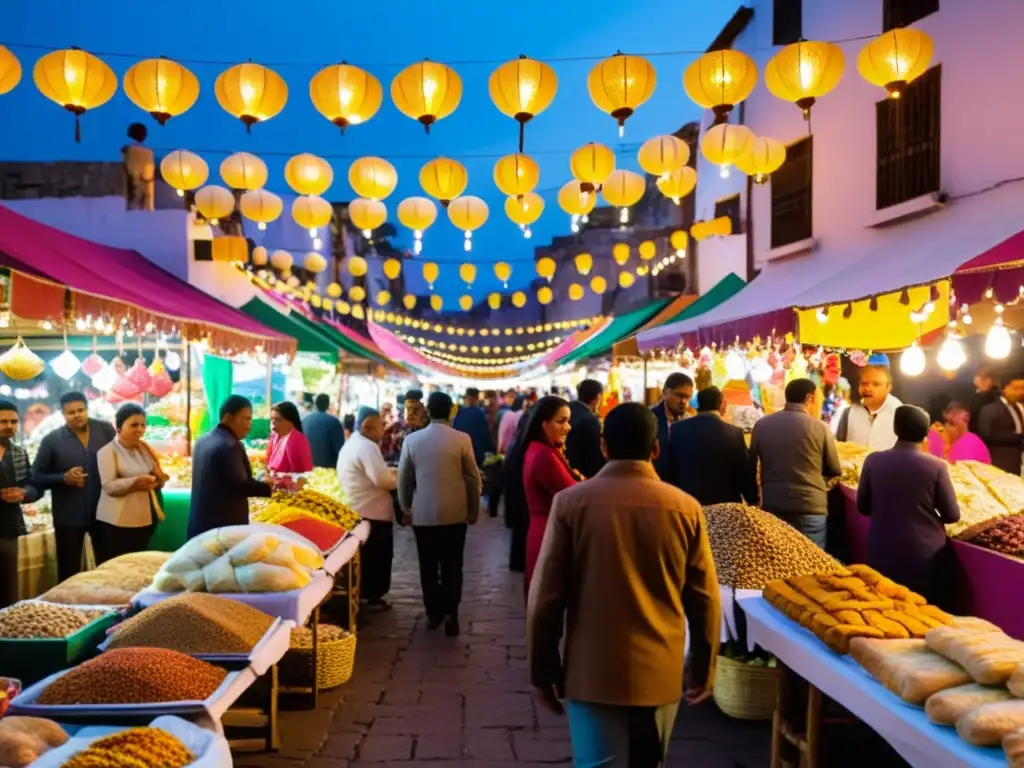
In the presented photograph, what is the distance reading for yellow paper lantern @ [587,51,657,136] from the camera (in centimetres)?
780

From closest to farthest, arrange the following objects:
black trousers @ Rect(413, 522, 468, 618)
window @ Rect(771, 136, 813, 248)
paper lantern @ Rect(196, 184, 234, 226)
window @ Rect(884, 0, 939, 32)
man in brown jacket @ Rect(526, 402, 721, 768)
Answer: man in brown jacket @ Rect(526, 402, 721, 768)
black trousers @ Rect(413, 522, 468, 618)
window @ Rect(884, 0, 939, 32)
paper lantern @ Rect(196, 184, 234, 226)
window @ Rect(771, 136, 813, 248)

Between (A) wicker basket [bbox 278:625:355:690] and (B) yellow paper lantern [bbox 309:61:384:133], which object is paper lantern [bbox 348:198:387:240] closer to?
(B) yellow paper lantern [bbox 309:61:384:133]

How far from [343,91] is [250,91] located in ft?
2.64

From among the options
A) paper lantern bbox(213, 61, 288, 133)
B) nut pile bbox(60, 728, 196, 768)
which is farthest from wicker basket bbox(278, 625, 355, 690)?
paper lantern bbox(213, 61, 288, 133)

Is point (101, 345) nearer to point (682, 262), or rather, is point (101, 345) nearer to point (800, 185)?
point (800, 185)

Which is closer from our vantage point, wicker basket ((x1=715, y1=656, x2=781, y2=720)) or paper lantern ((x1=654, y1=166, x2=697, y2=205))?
wicker basket ((x1=715, y1=656, x2=781, y2=720))

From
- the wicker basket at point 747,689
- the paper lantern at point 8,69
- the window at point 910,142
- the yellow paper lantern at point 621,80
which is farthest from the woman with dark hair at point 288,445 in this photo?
the window at point 910,142

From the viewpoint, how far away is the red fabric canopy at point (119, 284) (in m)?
6.82

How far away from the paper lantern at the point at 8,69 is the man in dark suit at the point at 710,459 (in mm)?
5924

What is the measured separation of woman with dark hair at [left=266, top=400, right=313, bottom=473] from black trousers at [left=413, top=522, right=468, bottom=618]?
2152 millimetres

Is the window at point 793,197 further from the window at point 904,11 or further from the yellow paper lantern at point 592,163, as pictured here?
the yellow paper lantern at point 592,163

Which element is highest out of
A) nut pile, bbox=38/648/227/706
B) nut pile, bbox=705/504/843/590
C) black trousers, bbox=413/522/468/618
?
nut pile, bbox=705/504/843/590

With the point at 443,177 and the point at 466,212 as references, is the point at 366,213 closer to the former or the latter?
the point at 466,212

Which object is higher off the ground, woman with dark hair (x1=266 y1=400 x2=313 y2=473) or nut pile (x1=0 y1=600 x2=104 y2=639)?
woman with dark hair (x1=266 y1=400 x2=313 y2=473)
